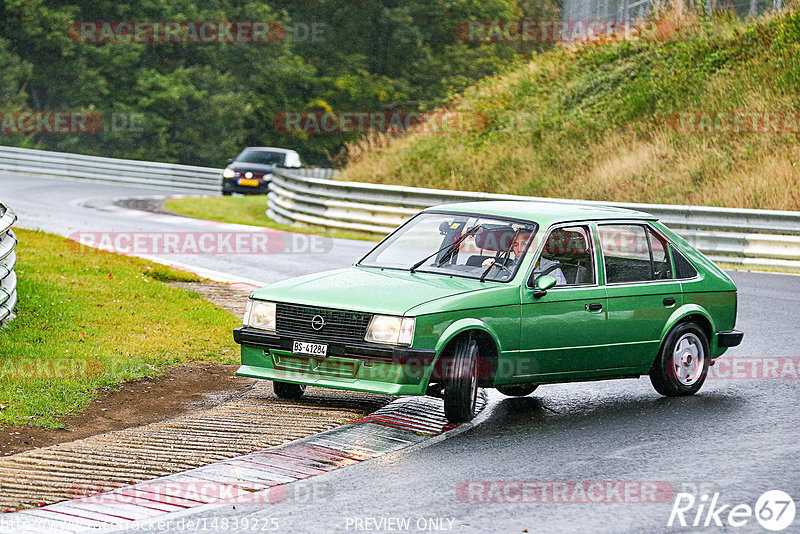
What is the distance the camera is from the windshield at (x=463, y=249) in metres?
9.12

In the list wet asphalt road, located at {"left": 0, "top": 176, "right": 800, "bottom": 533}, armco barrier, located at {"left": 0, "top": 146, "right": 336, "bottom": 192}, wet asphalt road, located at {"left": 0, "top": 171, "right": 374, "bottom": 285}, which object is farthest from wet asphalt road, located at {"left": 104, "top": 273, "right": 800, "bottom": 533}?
armco barrier, located at {"left": 0, "top": 146, "right": 336, "bottom": 192}

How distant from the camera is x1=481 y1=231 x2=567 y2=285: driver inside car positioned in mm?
9102

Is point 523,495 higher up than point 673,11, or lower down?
lower down

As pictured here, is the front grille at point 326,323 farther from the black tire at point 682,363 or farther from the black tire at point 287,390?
the black tire at point 682,363

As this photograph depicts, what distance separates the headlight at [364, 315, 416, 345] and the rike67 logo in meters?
2.26

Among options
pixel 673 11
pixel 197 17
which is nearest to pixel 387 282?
pixel 673 11

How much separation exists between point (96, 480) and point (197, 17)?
50602 mm

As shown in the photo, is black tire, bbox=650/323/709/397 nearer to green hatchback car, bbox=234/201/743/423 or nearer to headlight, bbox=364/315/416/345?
green hatchback car, bbox=234/201/743/423

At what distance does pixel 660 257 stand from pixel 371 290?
105 inches

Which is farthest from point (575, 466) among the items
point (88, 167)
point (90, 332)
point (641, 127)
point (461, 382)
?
point (88, 167)

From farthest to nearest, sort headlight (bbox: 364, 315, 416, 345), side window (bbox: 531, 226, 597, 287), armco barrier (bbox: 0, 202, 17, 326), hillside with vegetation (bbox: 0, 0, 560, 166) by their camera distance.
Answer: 1. hillside with vegetation (bbox: 0, 0, 560, 166)
2. armco barrier (bbox: 0, 202, 17, 326)
3. side window (bbox: 531, 226, 597, 287)
4. headlight (bbox: 364, 315, 416, 345)

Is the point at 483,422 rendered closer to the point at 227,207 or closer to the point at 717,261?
the point at 717,261

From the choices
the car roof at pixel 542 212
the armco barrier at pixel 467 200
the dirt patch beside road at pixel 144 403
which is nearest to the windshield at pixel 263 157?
the armco barrier at pixel 467 200

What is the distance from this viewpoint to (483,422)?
347 inches
